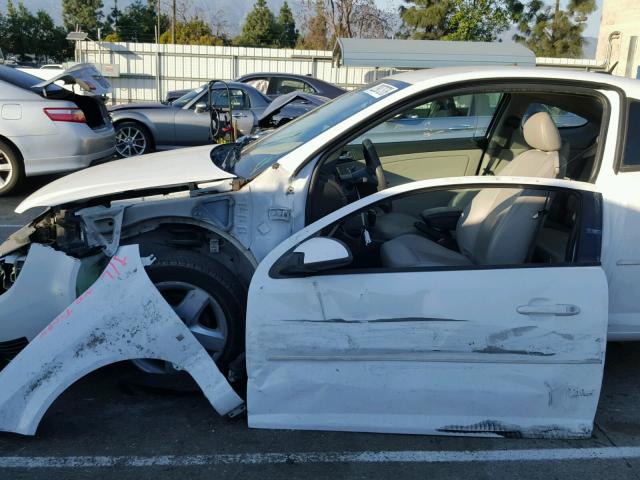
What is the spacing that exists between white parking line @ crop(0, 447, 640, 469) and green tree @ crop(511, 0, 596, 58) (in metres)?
35.6

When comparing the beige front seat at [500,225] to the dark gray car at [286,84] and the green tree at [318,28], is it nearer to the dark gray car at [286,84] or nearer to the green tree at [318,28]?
the dark gray car at [286,84]

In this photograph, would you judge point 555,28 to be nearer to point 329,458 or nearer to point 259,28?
point 259,28

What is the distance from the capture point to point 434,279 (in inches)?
109

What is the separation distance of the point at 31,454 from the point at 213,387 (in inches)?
33.4

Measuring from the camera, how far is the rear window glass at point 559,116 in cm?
400

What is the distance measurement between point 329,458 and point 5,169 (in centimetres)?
641

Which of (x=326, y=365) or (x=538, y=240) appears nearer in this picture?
(x=326, y=365)

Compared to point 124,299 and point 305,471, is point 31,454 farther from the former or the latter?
point 305,471

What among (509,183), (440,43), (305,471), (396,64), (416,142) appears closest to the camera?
(305,471)

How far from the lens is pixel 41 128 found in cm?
742

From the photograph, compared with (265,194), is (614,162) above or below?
above

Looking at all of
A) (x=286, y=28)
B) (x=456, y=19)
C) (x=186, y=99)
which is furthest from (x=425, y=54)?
(x=286, y=28)

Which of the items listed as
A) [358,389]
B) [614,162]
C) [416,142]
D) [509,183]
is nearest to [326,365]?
[358,389]

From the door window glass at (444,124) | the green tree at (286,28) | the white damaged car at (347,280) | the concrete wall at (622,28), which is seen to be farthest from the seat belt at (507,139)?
the green tree at (286,28)
